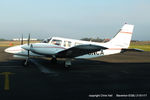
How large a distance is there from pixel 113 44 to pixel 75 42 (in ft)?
12.3

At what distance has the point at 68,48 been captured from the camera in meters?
11.9

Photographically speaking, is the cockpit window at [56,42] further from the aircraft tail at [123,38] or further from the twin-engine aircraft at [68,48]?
the aircraft tail at [123,38]

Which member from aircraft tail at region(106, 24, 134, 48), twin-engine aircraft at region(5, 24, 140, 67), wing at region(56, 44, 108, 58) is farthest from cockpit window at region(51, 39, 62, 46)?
aircraft tail at region(106, 24, 134, 48)

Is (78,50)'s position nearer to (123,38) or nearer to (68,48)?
(68,48)

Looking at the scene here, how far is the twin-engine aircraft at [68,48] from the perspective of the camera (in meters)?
12.2

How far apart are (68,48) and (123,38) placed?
632 cm

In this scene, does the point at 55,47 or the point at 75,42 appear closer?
the point at 55,47

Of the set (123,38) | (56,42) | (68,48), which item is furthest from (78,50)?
(123,38)

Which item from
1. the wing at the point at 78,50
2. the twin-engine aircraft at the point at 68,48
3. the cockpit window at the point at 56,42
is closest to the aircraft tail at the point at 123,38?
the twin-engine aircraft at the point at 68,48

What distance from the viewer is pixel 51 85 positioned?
7871 millimetres

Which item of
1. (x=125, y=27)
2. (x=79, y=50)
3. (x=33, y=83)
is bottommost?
(x=33, y=83)

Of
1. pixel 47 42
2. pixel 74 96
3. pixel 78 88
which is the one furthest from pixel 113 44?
pixel 74 96

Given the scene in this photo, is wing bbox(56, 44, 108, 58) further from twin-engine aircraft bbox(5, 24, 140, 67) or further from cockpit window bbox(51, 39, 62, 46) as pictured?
cockpit window bbox(51, 39, 62, 46)

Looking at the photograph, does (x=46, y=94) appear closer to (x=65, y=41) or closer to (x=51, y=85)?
(x=51, y=85)
